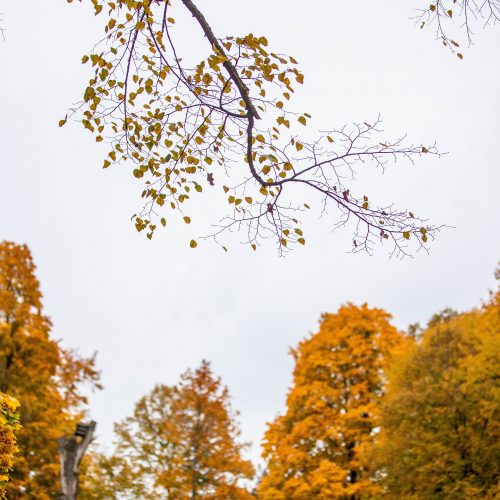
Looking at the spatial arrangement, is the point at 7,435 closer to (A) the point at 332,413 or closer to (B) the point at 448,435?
(B) the point at 448,435

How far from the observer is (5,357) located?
17109 millimetres

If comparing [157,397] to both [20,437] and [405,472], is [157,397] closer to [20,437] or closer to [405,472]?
[20,437]

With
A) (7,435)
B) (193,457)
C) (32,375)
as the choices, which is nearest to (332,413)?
(193,457)

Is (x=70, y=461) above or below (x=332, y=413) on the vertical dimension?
below

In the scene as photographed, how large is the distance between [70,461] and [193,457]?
21.8 ft

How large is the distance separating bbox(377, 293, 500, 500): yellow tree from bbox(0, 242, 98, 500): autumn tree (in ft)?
32.5

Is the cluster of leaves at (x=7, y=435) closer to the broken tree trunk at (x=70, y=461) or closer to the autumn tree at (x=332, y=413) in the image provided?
the broken tree trunk at (x=70, y=461)

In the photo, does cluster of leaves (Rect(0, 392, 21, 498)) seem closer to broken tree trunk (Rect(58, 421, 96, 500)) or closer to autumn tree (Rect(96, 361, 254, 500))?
broken tree trunk (Rect(58, 421, 96, 500))

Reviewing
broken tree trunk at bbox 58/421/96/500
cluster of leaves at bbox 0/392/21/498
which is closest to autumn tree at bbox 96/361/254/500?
broken tree trunk at bbox 58/421/96/500

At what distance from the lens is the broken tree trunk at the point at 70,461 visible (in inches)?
488

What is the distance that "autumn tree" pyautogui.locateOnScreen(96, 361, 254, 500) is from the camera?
18.1 meters

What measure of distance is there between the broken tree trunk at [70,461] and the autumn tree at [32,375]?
9.54 ft

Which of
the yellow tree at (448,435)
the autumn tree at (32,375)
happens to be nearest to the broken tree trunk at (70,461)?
the autumn tree at (32,375)

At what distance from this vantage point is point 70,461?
12617 millimetres
